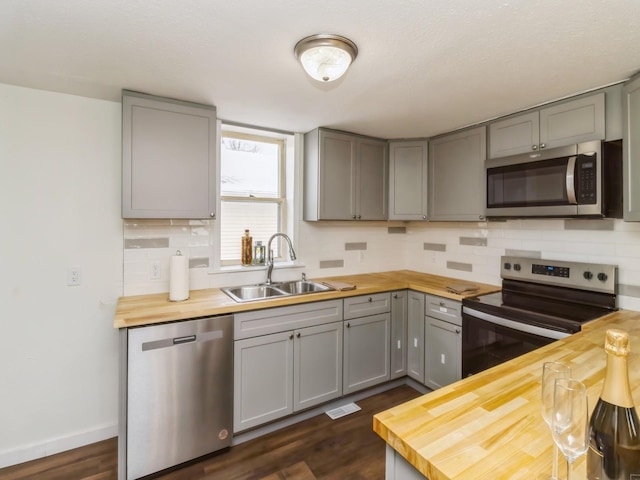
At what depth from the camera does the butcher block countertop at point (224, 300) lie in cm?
183

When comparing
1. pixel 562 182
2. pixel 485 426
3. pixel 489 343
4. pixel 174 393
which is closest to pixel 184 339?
pixel 174 393

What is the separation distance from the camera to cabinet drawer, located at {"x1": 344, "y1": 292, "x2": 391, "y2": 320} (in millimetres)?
2572

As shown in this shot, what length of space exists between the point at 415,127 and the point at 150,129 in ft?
6.74

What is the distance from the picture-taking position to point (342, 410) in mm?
2541

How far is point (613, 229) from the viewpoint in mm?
2102

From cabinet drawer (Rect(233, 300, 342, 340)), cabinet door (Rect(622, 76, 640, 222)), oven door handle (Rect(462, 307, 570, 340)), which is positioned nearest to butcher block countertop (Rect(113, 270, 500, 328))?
cabinet drawer (Rect(233, 300, 342, 340))

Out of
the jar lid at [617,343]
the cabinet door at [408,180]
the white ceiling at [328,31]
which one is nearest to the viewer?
the jar lid at [617,343]

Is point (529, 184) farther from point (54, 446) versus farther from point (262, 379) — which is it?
point (54, 446)

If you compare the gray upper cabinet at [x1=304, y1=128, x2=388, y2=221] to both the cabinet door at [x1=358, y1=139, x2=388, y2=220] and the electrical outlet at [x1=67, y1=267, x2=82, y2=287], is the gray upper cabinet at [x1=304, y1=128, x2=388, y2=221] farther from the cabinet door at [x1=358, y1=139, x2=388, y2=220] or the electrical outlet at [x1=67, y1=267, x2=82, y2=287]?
the electrical outlet at [x1=67, y1=267, x2=82, y2=287]

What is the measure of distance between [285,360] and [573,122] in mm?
2462

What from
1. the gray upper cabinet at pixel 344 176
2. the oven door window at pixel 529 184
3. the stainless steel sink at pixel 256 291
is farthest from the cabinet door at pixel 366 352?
the oven door window at pixel 529 184

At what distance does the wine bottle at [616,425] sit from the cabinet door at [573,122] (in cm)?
190

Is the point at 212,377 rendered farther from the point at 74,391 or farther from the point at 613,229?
the point at 613,229

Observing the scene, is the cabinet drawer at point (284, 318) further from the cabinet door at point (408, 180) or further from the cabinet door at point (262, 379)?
the cabinet door at point (408, 180)
